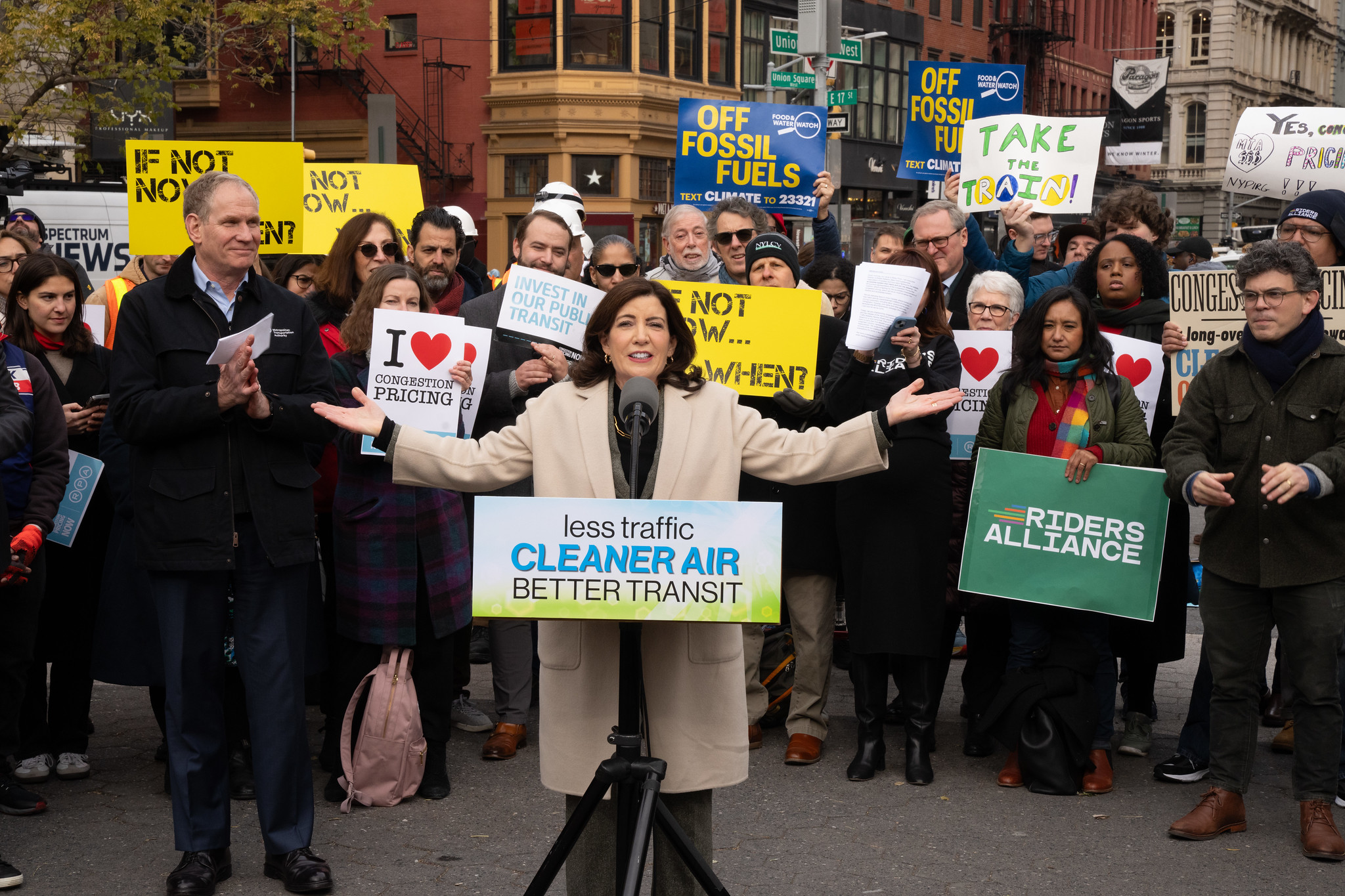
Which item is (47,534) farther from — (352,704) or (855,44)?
(855,44)

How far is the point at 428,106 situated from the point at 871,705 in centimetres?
3313

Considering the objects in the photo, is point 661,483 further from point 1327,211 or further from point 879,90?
point 879,90

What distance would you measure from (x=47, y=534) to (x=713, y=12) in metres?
35.6

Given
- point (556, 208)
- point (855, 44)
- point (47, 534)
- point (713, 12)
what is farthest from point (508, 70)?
point (47, 534)

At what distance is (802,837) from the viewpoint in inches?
220

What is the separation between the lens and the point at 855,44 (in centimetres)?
1878

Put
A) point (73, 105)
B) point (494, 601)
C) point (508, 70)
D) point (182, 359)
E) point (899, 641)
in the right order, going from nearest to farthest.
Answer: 1. point (494, 601)
2. point (182, 359)
3. point (899, 641)
4. point (73, 105)
5. point (508, 70)

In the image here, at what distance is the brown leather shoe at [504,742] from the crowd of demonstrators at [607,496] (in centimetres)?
3

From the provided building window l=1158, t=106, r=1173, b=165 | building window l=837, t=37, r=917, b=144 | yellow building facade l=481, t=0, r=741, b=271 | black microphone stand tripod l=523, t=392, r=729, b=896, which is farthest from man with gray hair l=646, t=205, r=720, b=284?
building window l=1158, t=106, r=1173, b=165

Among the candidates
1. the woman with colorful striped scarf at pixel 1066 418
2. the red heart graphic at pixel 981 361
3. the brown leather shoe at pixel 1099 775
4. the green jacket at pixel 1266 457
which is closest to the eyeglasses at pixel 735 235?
the red heart graphic at pixel 981 361

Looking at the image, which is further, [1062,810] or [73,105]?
[73,105]

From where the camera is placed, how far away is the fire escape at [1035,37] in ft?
180

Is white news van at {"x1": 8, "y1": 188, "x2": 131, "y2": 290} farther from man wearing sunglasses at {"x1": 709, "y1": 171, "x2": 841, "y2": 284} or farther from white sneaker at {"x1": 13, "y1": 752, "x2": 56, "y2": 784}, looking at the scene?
white sneaker at {"x1": 13, "y1": 752, "x2": 56, "y2": 784}

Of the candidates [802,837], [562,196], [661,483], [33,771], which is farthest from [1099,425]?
[562,196]
